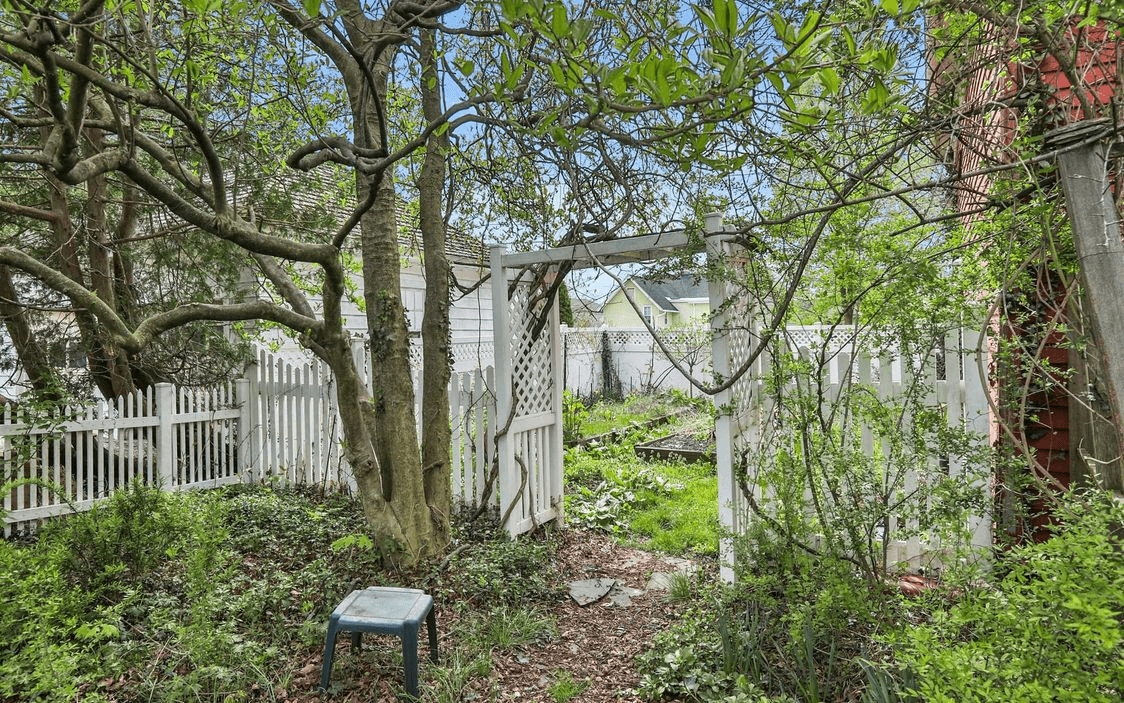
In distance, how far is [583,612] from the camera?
3.84 m

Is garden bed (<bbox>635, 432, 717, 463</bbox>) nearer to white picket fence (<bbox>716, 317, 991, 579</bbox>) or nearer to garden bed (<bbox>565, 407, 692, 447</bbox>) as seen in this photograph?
garden bed (<bbox>565, 407, 692, 447</bbox>)

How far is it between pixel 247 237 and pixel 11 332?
4.09m

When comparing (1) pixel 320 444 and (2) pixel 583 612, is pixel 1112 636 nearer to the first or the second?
(2) pixel 583 612

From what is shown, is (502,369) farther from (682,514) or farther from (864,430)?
(864,430)

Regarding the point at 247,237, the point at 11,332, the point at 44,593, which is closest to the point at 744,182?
the point at 247,237

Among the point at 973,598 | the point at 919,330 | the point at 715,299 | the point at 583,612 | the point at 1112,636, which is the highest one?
the point at 715,299

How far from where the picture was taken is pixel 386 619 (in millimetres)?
2600

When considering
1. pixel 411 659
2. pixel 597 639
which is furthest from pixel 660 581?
pixel 411 659

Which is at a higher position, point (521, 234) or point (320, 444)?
point (521, 234)

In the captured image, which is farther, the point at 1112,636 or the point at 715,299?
the point at 715,299

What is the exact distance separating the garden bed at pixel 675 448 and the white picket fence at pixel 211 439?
2.85 m

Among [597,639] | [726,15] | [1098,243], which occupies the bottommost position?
[597,639]

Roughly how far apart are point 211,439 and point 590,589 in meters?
4.40

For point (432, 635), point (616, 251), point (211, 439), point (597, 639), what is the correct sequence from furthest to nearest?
point (211, 439), point (616, 251), point (597, 639), point (432, 635)
